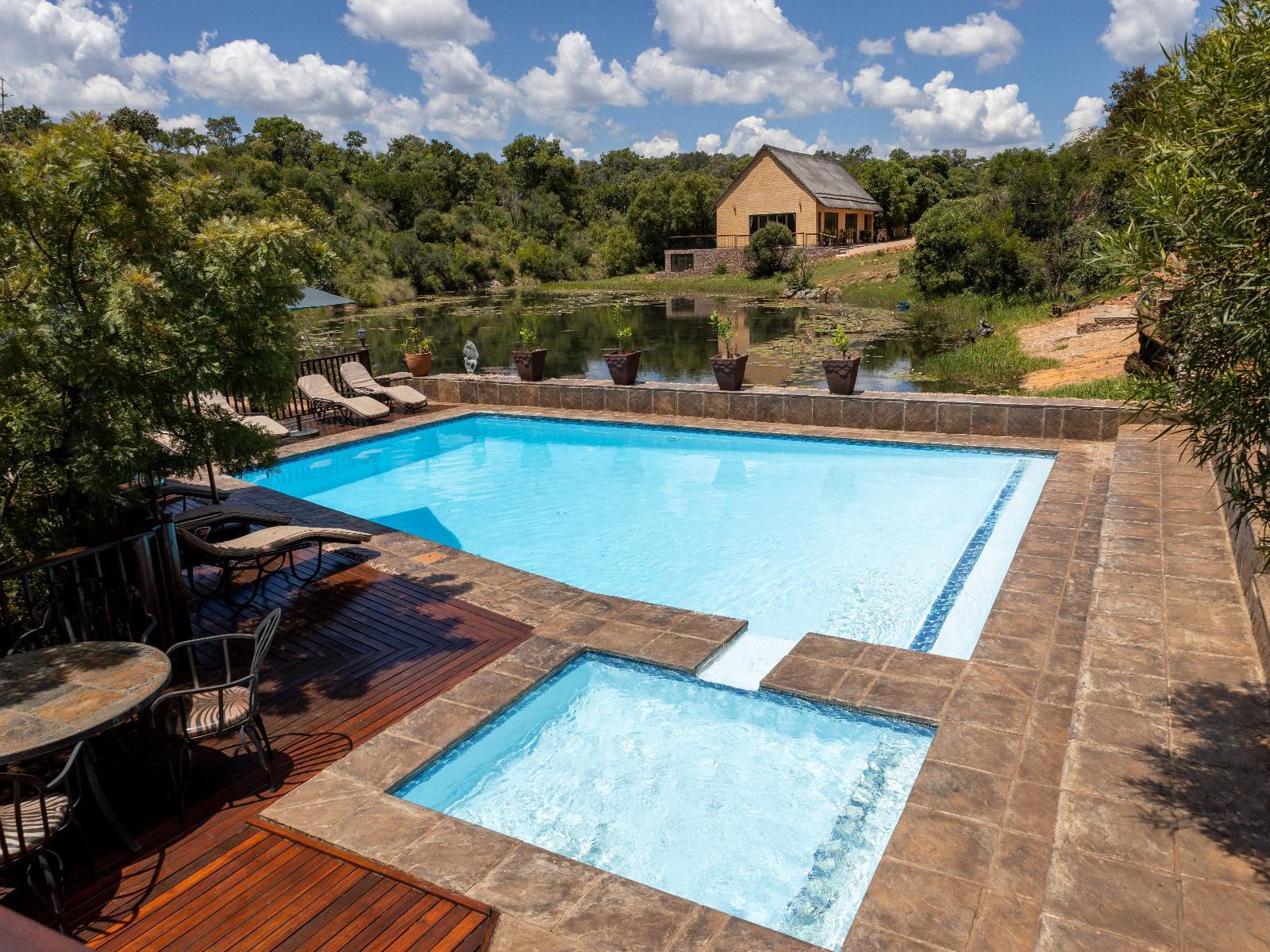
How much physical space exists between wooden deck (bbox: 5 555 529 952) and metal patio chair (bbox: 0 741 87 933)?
5.1 inches

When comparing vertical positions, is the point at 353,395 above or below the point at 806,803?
above

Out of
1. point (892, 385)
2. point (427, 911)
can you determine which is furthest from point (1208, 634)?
point (892, 385)

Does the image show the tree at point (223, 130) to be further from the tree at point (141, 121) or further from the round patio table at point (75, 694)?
the round patio table at point (75, 694)

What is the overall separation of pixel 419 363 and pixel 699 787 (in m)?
11.8

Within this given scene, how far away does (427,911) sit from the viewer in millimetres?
2969

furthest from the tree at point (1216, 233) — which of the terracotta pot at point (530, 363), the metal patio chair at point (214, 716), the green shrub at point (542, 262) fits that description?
the green shrub at point (542, 262)

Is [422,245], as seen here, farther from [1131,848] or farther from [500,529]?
[1131,848]

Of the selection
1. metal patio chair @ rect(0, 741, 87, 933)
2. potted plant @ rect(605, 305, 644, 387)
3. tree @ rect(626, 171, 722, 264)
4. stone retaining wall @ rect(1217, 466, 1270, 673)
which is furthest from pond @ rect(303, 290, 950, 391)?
metal patio chair @ rect(0, 741, 87, 933)

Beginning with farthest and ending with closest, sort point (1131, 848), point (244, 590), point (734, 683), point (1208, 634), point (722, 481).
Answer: point (722, 481) < point (244, 590) < point (734, 683) < point (1208, 634) < point (1131, 848)

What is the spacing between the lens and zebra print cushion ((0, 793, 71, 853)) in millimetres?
2789

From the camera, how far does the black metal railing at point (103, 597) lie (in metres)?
3.95

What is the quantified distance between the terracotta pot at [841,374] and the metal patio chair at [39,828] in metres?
9.31

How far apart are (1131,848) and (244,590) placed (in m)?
5.78

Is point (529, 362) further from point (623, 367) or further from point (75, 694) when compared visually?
point (75, 694)
